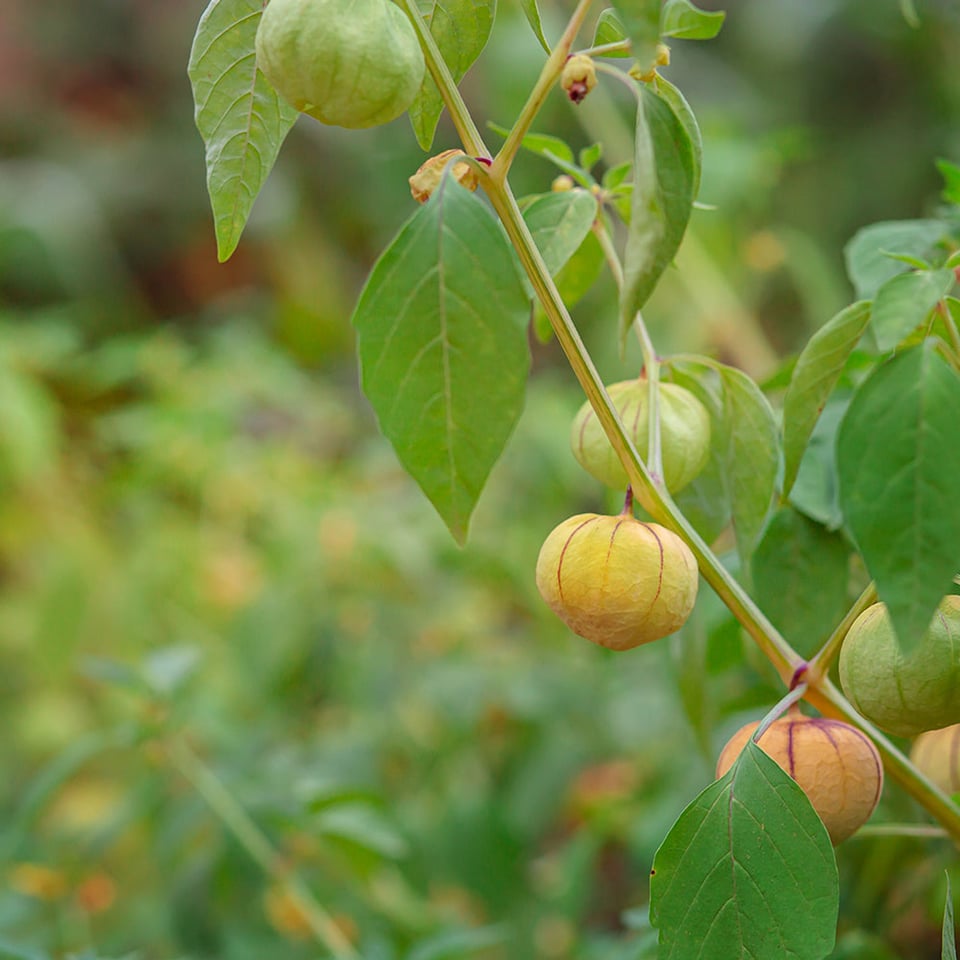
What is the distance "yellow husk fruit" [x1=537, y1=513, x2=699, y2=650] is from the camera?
0.95 feet

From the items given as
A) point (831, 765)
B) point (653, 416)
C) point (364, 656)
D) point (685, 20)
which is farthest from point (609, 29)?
point (364, 656)

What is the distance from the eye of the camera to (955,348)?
0.32 m

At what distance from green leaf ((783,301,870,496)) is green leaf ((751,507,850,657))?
0.09m

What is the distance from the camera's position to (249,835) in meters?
0.60

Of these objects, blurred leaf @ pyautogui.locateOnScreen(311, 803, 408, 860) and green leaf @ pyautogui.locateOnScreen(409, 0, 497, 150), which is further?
blurred leaf @ pyautogui.locateOnScreen(311, 803, 408, 860)

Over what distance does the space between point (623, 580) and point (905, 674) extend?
0.08 m

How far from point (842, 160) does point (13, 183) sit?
1.75 metres

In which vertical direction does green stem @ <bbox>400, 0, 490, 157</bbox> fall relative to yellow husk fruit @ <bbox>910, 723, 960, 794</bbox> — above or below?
above

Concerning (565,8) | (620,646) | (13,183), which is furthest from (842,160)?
(620,646)

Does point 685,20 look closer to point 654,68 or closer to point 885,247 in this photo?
point 654,68

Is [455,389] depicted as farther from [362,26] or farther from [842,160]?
[842,160]

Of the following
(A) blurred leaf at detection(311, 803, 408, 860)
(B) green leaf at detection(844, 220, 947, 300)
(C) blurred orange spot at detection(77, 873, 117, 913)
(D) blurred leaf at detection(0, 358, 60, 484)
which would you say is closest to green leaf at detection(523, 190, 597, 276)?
(B) green leaf at detection(844, 220, 947, 300)

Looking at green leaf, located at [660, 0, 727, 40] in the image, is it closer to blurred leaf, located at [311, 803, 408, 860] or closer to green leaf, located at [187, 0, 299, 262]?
green leaf, located at [187, 0, 299, 262]

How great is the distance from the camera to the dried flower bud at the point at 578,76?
309mm
